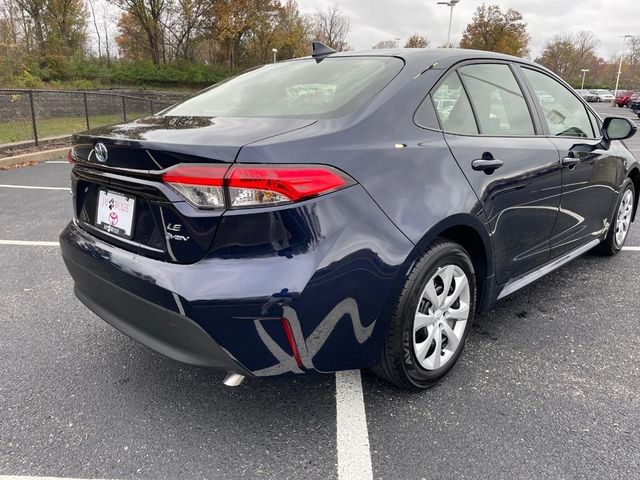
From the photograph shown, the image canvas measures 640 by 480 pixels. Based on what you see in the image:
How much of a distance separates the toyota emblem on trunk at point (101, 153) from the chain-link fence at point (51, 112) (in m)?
8.00

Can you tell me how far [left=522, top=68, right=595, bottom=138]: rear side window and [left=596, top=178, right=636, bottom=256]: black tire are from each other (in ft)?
2.89

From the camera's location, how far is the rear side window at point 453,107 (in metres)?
2.44

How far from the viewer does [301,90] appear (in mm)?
2514

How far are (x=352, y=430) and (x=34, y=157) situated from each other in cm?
1022

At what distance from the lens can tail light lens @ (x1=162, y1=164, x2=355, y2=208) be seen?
1794mm

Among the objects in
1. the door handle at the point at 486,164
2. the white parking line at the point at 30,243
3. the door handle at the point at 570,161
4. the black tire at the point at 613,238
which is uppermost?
the door handle at the point at 486,164

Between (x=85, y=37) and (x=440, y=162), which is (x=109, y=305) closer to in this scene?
(x=440, y=162)

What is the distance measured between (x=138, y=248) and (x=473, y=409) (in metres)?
1.66

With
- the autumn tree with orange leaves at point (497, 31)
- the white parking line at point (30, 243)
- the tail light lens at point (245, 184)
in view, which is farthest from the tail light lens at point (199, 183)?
the autumn tree with orange leaves at point (497, 31)

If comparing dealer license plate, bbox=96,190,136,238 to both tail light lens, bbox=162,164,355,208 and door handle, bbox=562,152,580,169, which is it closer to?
tail light lens, bbox=162,164,355,208

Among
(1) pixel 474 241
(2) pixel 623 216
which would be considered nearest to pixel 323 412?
(1) pixel 474 241

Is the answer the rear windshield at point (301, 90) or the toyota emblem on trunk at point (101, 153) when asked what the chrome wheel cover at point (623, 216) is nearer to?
the rear windshield at point (301, 90)

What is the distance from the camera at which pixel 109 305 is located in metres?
2.25

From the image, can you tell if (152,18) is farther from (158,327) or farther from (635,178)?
(158,327)
